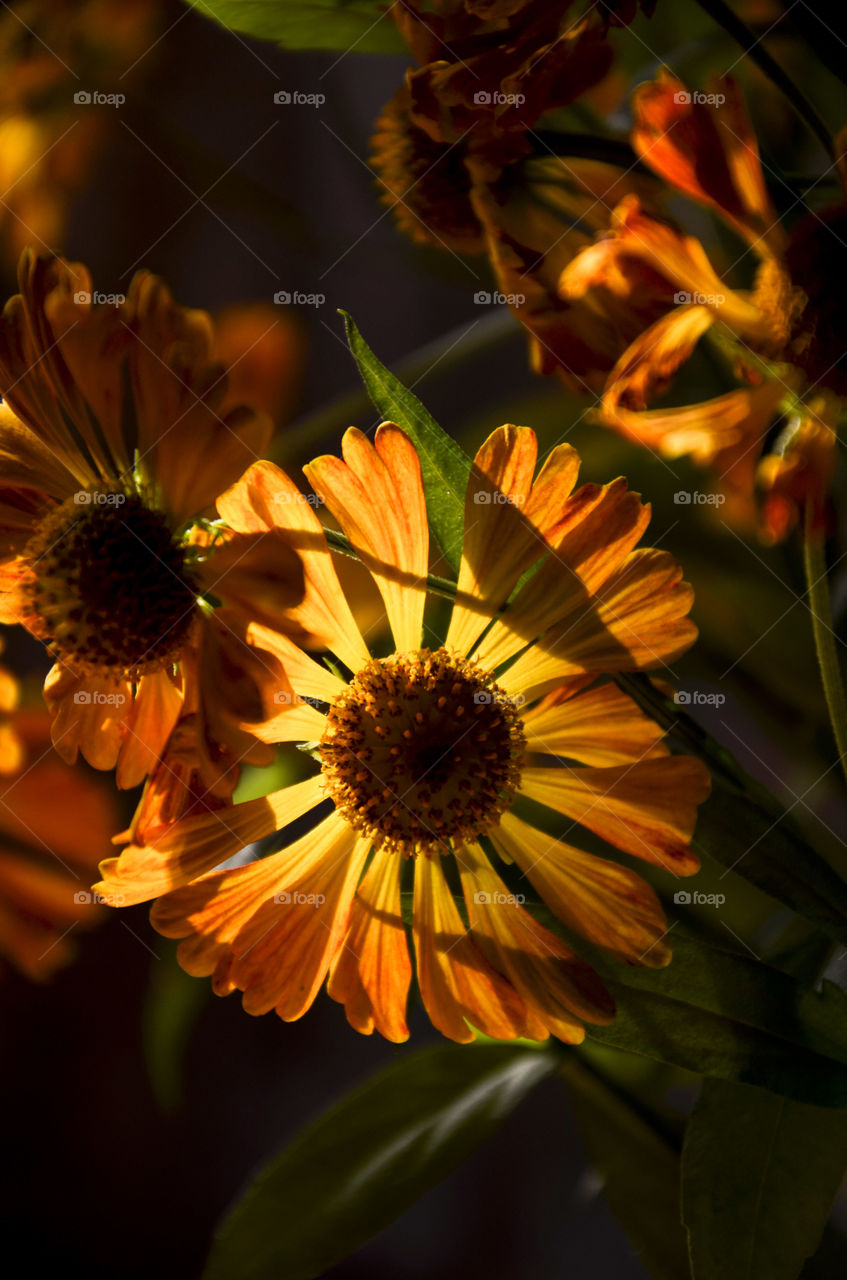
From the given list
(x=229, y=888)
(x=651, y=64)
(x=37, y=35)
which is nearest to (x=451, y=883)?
(x=229, y=888)

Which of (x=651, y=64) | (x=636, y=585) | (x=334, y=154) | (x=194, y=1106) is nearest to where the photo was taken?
(x=636, y=585)

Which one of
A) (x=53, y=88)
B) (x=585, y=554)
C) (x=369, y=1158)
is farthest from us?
(x=53, y=88)

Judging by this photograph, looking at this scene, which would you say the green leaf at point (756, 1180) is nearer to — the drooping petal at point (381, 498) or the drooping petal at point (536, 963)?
the drooping petal at point (536, 963)

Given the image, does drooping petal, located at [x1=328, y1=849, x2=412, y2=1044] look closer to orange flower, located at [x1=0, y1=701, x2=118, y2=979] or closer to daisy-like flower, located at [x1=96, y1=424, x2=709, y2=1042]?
daisy-like flower, located at [x1=96, y1=424, x2=709, y2=1042]

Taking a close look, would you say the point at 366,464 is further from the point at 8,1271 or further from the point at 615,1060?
the point at 8,1271

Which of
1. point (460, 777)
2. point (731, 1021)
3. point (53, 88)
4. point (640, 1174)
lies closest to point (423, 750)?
point (460, 777)

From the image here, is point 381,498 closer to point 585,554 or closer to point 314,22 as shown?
point 585,554
